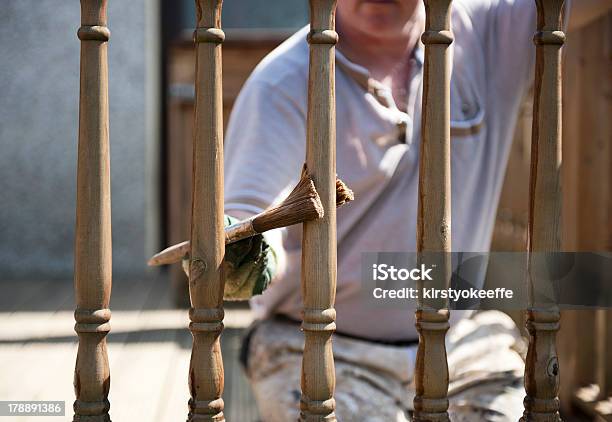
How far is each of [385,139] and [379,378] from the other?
0.44 metres

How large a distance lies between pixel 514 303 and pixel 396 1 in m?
0.59

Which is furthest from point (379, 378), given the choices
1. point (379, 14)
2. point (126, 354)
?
point (126, 354)

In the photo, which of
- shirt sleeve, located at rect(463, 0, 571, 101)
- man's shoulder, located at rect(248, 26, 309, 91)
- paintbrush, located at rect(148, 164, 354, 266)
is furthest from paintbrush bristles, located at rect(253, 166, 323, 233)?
shirt sleeve, located at rect(463, 0, 571, 101)

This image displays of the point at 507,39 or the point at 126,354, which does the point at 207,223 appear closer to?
the point at 507,39

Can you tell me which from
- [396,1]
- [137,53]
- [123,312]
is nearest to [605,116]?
[396,1]

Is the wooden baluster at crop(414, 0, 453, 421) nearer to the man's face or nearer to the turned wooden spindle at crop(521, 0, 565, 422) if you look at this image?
the turned wooden spindle at crop(521, 0, 565, 422)

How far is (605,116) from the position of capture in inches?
92.3

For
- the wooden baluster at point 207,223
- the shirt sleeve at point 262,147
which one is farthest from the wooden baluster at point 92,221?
the shirt sleeve at point 262,147

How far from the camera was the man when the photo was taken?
156 cm

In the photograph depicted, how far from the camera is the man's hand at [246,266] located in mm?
1277

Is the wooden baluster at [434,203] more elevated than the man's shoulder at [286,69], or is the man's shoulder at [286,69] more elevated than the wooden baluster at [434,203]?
the man's shoulder at [286,69]

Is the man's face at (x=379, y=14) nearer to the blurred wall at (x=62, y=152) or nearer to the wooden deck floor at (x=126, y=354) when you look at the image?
the wooden deck floor at (x=126, y=354)

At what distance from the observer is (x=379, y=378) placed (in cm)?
160

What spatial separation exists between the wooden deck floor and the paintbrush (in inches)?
A: 42.1
